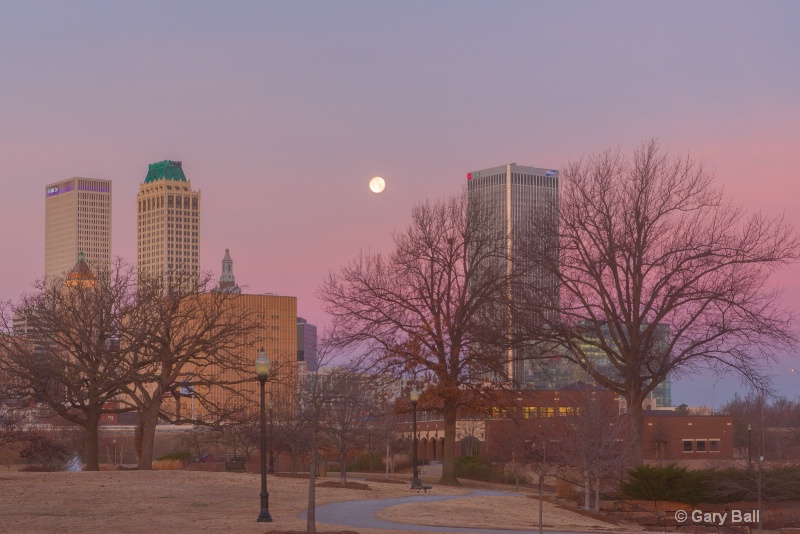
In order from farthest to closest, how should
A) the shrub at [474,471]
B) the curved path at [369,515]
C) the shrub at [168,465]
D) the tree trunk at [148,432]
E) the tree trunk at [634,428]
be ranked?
the shrub at [474,471]
the shrub at [168,465]
the tree trunk at [148,432]
the tree trunk at [634,428]
the curved path at [369,515]

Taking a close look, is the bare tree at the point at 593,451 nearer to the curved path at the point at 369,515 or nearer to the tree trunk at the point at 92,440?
the curved path at the point at 369,515

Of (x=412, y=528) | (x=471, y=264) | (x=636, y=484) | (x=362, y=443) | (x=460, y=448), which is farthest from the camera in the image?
(x=460, y=448)

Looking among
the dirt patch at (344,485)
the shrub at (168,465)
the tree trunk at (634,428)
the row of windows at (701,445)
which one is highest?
the tree trunk at (634,428)

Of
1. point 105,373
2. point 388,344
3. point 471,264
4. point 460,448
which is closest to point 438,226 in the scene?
point 471,264

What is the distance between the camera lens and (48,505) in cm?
3416

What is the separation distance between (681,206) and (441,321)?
1364 centimetres

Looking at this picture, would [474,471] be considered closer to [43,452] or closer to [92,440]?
[92,440]

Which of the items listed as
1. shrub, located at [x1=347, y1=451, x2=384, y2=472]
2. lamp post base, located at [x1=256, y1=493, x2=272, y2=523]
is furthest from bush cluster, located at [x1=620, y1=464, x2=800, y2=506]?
shrub, located at [x1=347, y1=451, x2=384, y2=472]

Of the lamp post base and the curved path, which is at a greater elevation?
the lamp post base

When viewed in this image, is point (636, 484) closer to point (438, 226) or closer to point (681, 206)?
point (681, 206)

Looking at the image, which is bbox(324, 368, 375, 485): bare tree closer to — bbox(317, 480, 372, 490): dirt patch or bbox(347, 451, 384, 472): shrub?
bbox(317, 480, 372, 490): dirt patch

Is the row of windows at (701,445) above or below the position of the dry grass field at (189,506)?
below

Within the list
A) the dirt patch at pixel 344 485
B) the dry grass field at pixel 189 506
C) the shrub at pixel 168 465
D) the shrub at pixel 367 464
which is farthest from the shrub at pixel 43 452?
the dirt patch at pixel 344 485

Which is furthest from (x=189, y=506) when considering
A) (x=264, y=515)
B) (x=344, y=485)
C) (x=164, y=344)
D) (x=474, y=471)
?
(x=474, y=471)
